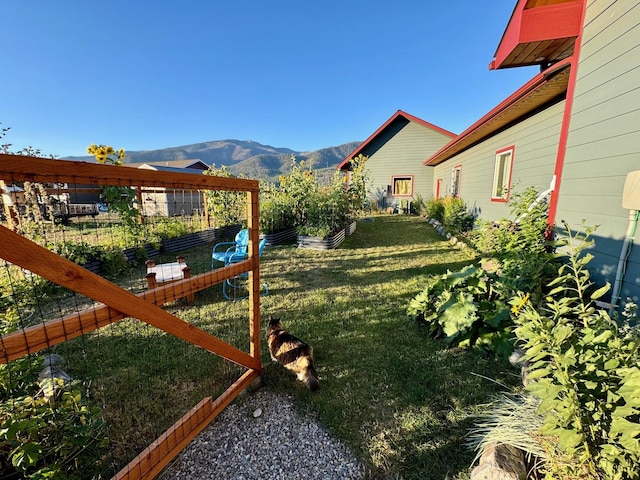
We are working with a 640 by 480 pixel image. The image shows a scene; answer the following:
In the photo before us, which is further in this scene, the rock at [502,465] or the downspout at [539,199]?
the downspout at [539,199]

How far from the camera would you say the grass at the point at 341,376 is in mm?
1742

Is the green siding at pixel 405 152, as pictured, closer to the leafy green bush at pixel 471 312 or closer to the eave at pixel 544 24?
the eave at pixel 544 24

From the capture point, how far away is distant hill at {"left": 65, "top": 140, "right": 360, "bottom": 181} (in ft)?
194

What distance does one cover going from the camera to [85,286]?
1.11m

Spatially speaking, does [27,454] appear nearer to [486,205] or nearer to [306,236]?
[306,236]

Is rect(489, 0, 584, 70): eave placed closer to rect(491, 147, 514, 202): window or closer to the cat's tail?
rect(491, 147, 514, 202): window

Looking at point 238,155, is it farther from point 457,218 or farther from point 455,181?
point 457,218

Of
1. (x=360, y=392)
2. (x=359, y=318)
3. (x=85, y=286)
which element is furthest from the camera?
(x=359, y=318)

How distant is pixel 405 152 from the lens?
50.3 feet

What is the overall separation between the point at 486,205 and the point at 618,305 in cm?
516

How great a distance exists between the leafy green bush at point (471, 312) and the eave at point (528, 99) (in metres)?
2.89

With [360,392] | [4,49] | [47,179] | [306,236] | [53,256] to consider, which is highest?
[4,49]

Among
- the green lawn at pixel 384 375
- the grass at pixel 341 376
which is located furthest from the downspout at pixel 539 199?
the grass at pixel 341 376

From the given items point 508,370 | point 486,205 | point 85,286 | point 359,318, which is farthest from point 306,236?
point 85,286
